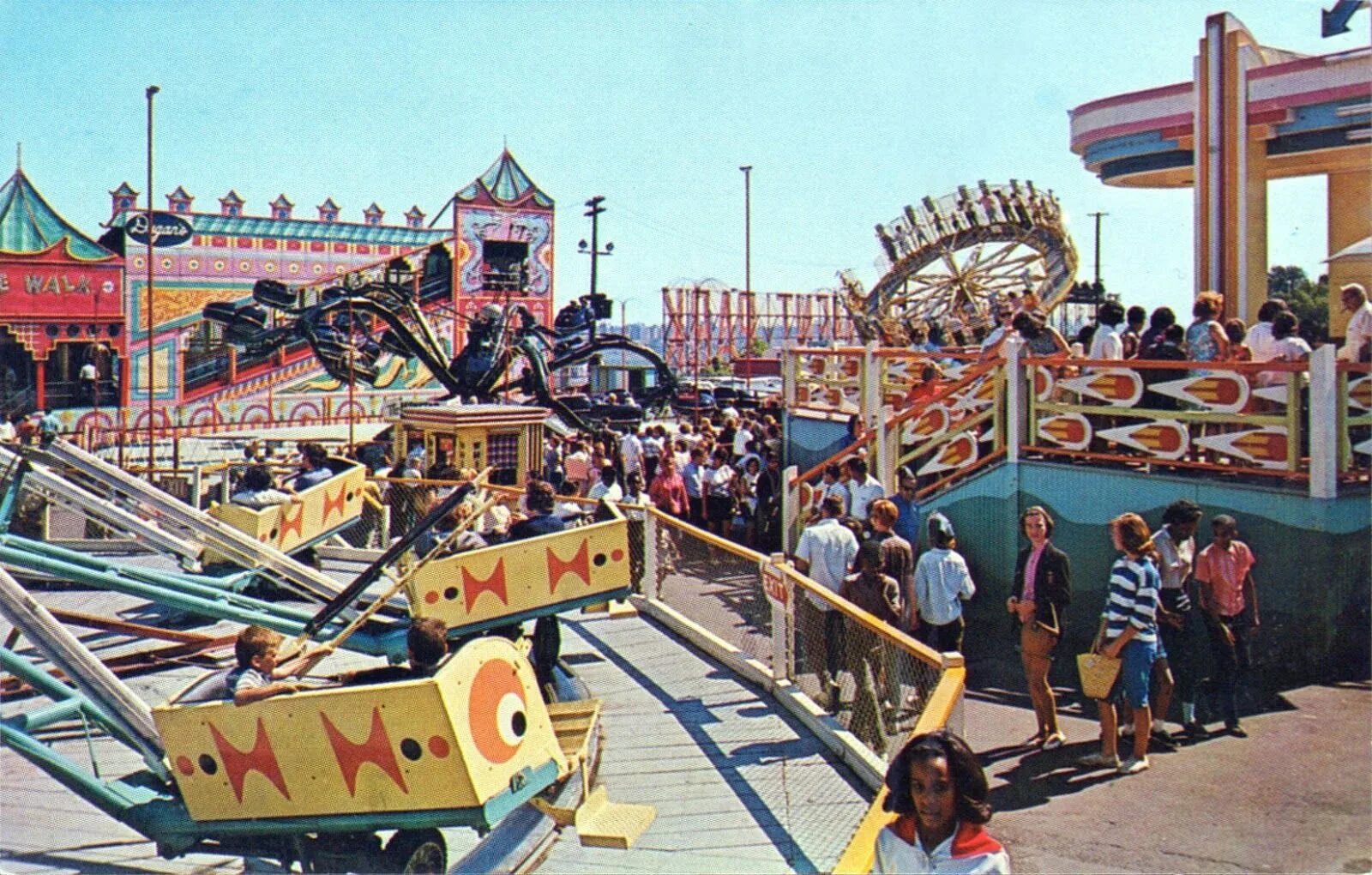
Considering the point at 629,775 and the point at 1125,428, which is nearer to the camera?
the point at 629,775

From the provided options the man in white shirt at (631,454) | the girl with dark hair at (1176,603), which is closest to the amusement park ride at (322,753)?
the girl with dark hair at (1176,603)

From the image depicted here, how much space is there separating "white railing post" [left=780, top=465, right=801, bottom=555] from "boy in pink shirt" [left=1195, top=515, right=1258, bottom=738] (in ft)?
17.0

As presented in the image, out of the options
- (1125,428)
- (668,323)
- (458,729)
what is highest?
(668,323)

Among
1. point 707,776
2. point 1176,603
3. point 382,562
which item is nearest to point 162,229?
point 382,562

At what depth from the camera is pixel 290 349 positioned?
128 ft

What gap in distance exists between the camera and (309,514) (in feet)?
37.7

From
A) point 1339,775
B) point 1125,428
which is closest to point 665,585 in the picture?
point 1125,428

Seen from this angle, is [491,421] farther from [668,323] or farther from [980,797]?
[668,323]

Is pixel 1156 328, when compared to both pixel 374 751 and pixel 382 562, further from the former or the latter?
pixel 374 751

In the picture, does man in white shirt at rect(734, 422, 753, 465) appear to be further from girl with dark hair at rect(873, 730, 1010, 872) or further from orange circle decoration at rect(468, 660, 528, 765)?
girl with dark hair at rect(873, 730, 1010, 872)

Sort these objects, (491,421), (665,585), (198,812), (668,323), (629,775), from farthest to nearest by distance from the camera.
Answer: (668,323), (491,421), (665,585), (629,775), (198,812)

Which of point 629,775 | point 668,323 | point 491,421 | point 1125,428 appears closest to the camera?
point 629,775

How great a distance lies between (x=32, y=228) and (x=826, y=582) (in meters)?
33.3

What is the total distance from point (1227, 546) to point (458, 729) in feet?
17.9
